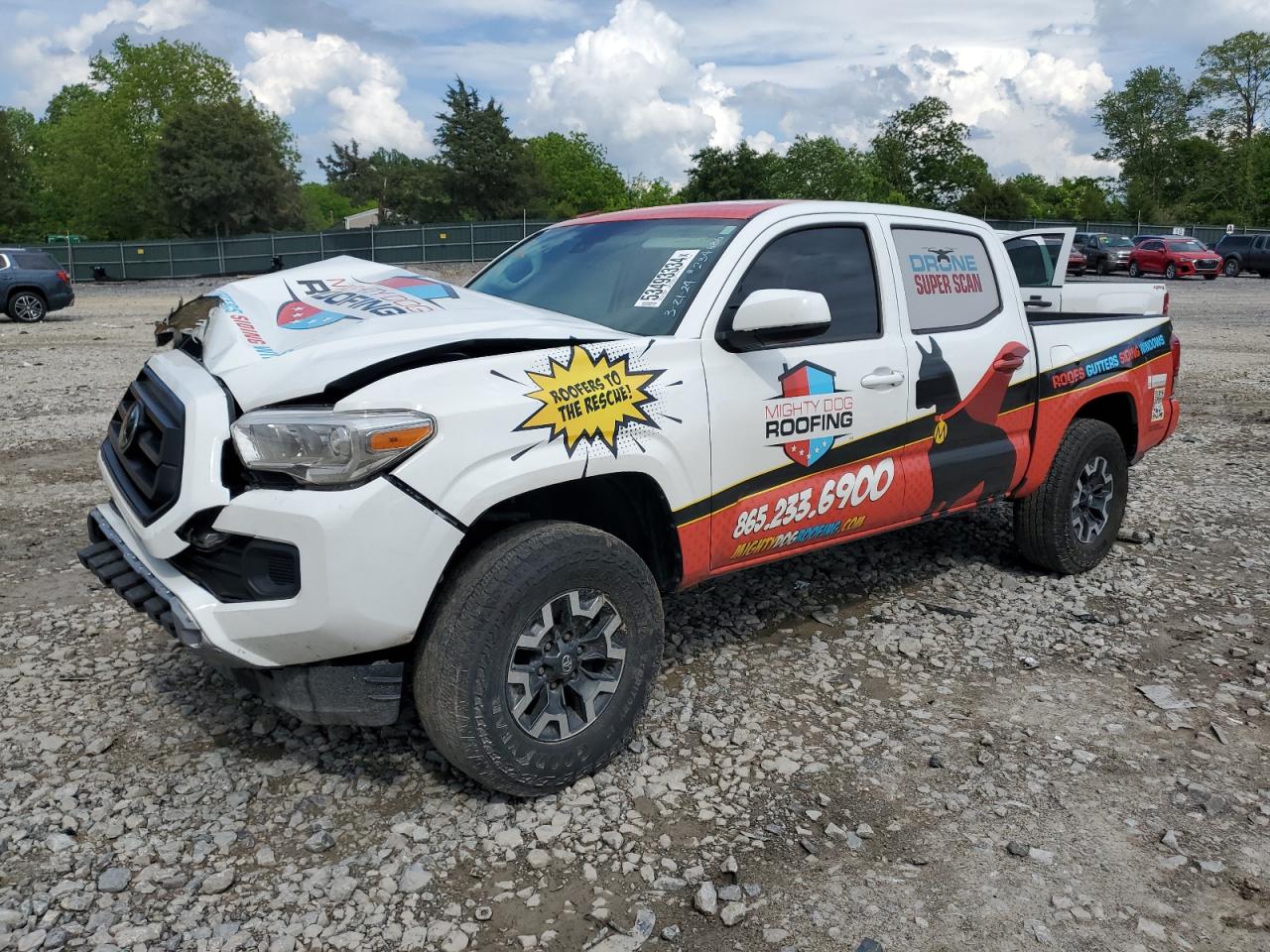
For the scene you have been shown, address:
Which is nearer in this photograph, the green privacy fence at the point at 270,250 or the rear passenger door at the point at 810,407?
the rear passenger door at the point at 810,407

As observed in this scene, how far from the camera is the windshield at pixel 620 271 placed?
12.3 feet

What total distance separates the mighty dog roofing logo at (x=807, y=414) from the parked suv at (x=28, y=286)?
2040 centimetres

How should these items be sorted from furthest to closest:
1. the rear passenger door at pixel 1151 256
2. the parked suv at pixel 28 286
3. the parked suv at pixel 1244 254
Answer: the parked suv at pixel 1244 254
the rear passenger door at pixel 1151 256
the parked suv at pixel 28 286

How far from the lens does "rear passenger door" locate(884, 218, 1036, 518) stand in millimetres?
4391

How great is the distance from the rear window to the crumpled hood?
19.4 meters

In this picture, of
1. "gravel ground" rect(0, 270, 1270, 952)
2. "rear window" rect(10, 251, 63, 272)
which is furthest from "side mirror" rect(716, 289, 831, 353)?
"rear window" rect(10, 251, 63, 272)

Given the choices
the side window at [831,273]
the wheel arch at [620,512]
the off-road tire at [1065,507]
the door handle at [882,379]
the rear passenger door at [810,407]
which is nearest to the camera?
the wheel arch at [620,512]

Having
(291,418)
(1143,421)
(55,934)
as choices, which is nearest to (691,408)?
(291,418)

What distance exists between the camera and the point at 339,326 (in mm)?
3295

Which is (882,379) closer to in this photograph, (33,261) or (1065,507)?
(1065,507)

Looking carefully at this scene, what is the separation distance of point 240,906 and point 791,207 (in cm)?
309

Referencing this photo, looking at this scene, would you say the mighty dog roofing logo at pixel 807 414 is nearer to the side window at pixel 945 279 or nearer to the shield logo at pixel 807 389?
the shield logo at pixel 807 389

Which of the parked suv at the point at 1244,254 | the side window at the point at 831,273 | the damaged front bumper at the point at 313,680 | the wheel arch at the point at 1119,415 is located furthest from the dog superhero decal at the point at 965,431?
the parked suv at the point at 1244,254

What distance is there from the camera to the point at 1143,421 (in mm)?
5684
